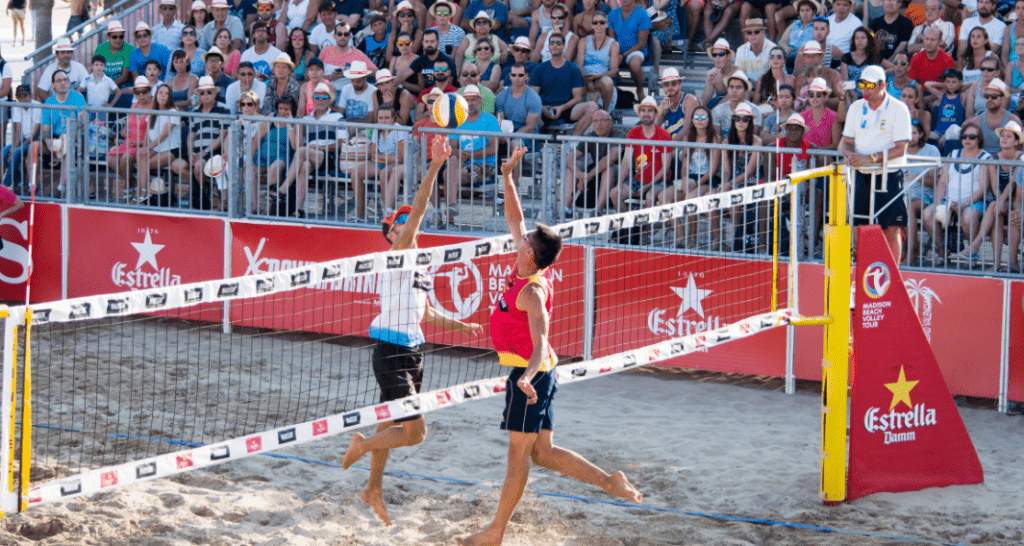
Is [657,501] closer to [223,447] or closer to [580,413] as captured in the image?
[580,413]

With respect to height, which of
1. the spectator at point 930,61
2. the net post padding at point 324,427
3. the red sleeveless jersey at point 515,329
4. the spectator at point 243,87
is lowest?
the net post padding at point 324,427

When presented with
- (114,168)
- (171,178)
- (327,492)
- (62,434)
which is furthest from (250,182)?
(327,492)

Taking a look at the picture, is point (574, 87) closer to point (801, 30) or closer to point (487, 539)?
point (801, 30)

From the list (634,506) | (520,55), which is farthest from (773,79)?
(634,506)

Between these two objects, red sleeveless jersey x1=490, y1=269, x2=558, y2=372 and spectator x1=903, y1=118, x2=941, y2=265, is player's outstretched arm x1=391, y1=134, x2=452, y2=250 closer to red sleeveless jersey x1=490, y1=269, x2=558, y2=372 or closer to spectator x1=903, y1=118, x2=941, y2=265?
red sleeveless jersey x1=490, y1=269, x2=558, y2=372

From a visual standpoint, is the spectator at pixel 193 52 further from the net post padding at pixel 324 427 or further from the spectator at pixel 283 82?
the net post padding at pixel 324 427

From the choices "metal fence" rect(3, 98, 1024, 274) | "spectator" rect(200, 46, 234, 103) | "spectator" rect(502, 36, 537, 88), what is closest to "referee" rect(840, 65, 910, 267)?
"metal fence" rect(3, 98, 1024, 274)

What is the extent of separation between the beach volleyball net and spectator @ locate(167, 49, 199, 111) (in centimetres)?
318

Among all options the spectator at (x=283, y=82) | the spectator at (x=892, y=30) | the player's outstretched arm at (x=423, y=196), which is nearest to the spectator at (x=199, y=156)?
the spectator at (x=283, y=82)

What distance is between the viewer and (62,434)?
792 cm

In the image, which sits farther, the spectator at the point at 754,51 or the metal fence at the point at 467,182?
the spectator at the point at 754,51

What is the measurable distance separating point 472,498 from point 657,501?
44.5 inches

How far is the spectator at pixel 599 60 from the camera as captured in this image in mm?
12672

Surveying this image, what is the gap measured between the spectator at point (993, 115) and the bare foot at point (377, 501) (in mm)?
6750
